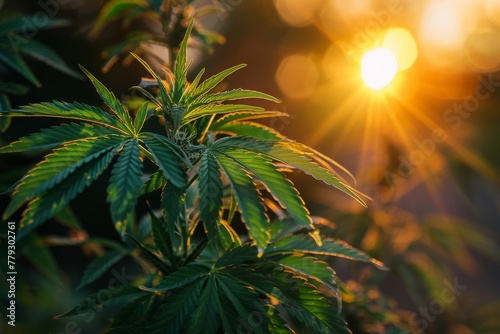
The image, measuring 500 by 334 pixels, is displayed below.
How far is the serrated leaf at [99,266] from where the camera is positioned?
38.9 inches

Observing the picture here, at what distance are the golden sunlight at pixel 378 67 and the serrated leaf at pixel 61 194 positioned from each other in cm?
108

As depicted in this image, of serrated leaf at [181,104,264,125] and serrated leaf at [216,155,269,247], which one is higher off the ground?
serrated leaf at [181,104,264,125]

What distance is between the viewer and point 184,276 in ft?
2.44

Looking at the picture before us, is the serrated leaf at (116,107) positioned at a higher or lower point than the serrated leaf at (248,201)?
higher

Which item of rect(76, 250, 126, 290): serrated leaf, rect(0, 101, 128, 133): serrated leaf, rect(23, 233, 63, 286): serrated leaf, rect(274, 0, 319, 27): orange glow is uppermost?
rect(274, 0, 319, 27): orange glow

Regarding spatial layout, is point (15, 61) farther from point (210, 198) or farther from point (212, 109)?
point (210, 198)

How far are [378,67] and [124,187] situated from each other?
111cm

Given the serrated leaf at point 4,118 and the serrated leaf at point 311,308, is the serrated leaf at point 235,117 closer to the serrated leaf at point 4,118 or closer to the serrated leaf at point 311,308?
the serrated leaf at point 311,308

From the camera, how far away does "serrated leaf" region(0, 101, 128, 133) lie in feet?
2.30

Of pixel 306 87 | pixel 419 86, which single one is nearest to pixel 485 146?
pixel 419 86

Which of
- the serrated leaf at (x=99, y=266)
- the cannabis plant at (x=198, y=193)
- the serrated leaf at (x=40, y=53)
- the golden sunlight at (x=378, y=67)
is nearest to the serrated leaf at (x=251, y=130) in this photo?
the cannabis plant at (x=198, y=193)

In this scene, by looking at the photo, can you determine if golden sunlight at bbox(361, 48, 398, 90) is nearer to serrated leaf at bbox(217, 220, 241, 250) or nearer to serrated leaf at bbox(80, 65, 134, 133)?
serrated leaf at bbox(217, 220, 241, 250)

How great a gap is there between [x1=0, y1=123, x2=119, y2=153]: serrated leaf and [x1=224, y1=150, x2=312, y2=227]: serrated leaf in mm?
177

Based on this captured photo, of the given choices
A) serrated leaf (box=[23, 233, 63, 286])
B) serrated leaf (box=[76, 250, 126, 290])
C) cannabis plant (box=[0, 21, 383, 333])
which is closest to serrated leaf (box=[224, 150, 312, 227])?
cannabis plant (box=[0, 21, 383, 333])
